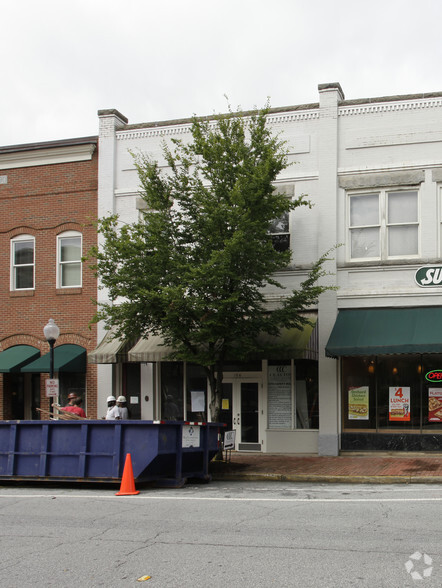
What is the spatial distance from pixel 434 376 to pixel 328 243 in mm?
3887

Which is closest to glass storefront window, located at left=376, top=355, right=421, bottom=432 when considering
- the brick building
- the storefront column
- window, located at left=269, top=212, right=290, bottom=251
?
the storefront column

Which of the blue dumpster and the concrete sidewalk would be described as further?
the concrete sidewalk

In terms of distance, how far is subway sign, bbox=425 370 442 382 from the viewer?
15961 millimetres

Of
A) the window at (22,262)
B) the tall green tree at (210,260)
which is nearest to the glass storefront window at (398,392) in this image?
the tall green tree at (210,260)

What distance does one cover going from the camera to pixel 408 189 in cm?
1652

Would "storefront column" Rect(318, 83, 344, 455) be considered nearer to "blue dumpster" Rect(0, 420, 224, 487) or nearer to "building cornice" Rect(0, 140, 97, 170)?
"blue dumpster" Rect(0, 420, 224, 487)

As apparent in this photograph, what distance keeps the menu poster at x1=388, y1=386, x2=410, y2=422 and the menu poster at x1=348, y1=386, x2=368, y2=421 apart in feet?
1.85

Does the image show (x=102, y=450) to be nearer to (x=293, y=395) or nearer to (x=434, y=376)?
Result: (x=293, y=395)

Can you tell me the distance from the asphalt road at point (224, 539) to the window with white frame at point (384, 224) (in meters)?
6.84

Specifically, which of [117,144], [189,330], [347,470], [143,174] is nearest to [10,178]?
[117,144]

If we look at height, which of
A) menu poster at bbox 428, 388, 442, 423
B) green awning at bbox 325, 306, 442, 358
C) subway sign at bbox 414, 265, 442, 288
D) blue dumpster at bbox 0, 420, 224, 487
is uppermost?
subway sign at bbox 414, 265, 442, 288

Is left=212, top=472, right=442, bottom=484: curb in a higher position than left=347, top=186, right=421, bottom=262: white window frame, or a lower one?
lower

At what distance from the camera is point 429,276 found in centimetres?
1608

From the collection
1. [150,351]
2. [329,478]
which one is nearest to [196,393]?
[150,351]
